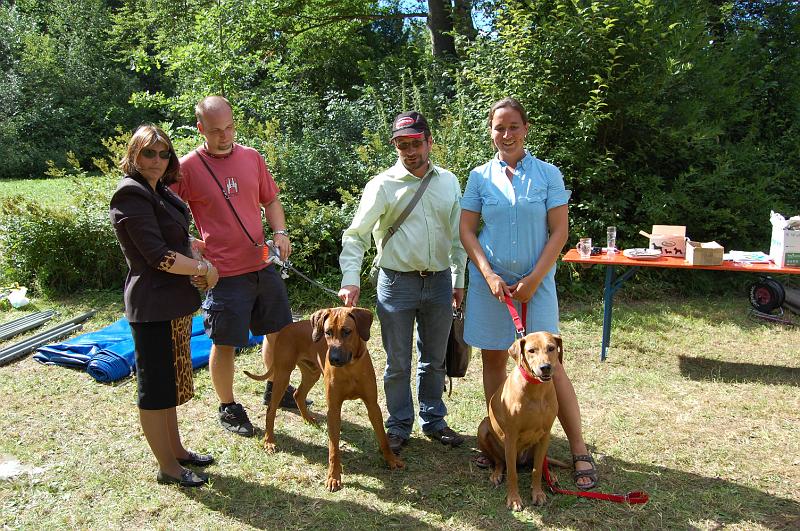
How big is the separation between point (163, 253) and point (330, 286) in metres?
4.54

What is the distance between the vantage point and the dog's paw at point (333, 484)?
3525mm

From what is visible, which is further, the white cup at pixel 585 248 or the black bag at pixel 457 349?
the white cup at pixel 585 248

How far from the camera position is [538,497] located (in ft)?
10.8

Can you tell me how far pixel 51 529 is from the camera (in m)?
3.20

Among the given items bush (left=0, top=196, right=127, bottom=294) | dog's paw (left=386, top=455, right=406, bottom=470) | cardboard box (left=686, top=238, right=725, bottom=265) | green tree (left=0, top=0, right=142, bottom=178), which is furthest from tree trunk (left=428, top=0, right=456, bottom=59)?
green tree (left=0, top=0, right=142, bottom=178)

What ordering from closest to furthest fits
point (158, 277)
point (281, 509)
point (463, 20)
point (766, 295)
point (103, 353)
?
point (158, 277)
point (281, 509)
point (103, 353)
point (766, 295)
point (463, 20)

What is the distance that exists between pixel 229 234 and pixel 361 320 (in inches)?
44.5

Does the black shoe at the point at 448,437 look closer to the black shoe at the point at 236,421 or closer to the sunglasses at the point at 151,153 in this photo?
the black shoe at the point at 236,421

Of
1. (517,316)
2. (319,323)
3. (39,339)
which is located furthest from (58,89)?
(517,316)

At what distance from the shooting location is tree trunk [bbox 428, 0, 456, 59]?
11.8 meters

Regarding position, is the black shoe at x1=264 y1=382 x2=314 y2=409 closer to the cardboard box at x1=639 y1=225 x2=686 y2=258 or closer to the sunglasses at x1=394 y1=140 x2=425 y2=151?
the sunglasses at x1=394 y1=140 x2=425 y2=151

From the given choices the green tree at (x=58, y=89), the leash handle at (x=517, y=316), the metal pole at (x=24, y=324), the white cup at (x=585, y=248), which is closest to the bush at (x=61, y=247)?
the metal pole at (x=24, y=324)

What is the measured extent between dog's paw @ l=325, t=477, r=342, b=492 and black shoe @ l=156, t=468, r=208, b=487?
→ 73cm

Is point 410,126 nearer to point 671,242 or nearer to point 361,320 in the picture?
point 361,320
